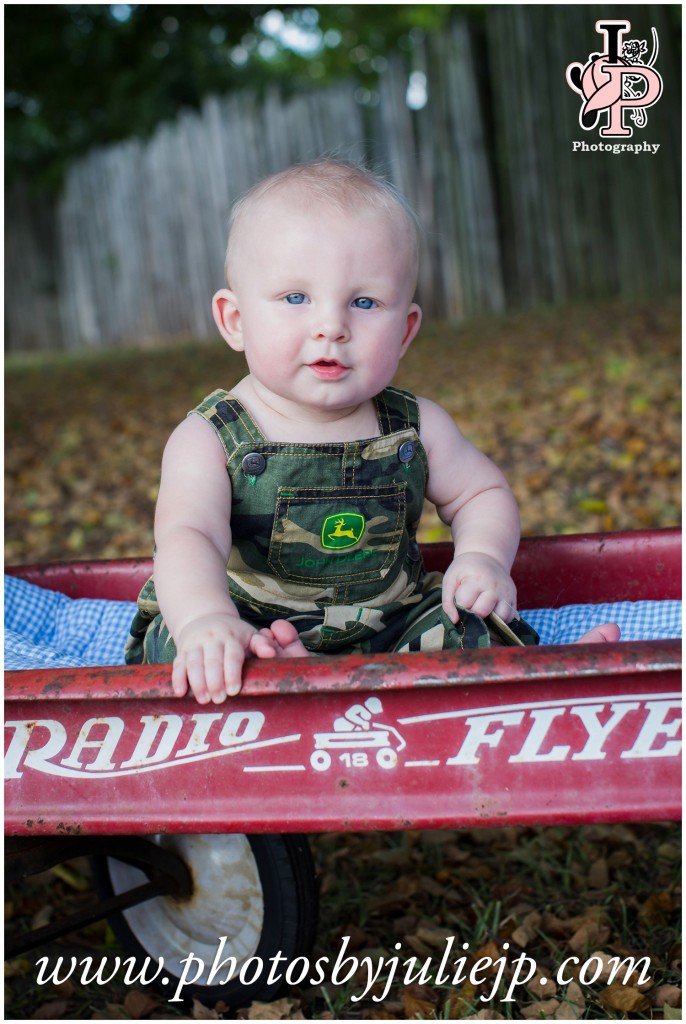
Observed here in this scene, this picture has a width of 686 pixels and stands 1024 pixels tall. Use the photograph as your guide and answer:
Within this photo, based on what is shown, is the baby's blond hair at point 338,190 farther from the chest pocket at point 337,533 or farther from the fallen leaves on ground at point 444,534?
the fallen leaves on ground at point 444,534

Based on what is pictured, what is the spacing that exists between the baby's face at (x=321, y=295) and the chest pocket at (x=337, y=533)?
184 mm

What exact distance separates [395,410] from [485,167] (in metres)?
7.61

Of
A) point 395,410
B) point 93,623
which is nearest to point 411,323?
point 395,410

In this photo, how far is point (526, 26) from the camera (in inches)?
327

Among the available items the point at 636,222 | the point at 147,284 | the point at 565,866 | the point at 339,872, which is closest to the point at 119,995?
the point at 339,872

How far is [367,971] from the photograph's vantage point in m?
2.09

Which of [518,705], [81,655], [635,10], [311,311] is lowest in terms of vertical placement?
[81,655]

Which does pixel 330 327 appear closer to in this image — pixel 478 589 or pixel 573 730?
pixel 478 589

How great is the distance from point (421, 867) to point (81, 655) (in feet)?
3.28

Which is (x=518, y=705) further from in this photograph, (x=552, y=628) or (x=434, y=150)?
(x=434, y=150)

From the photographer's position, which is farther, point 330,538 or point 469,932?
point 469,932

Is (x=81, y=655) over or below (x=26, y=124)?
below

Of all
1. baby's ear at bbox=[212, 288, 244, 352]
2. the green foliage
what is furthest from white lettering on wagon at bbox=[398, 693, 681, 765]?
the green foliage

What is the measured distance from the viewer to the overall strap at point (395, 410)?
2047mm
